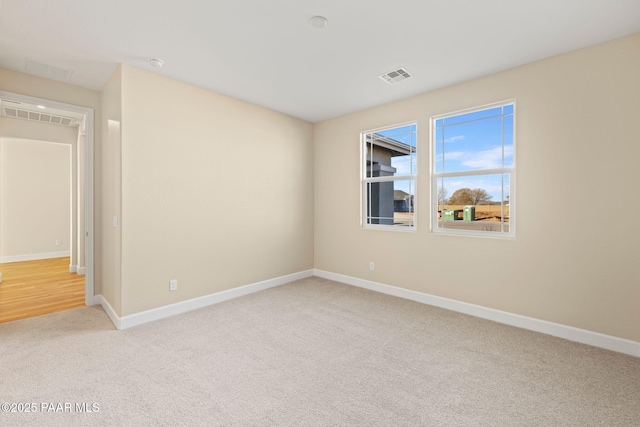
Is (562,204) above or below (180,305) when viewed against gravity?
above

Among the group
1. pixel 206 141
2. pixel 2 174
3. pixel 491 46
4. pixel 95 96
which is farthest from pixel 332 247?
pixel 2 174

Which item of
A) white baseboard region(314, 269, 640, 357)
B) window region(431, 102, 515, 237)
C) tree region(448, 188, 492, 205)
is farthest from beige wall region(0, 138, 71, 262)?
tree region(448, 188, 492, 205)

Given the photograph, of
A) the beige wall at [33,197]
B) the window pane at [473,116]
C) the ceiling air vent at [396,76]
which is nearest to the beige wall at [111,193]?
the ceiling air vent at [396,76]

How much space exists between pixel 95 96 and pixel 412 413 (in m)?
4.68

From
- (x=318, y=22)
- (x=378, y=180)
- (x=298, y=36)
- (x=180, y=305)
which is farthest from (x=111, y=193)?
(x=378, y=180)

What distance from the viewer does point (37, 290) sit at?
4.18 meters

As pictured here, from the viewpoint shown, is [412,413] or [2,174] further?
[2,174]

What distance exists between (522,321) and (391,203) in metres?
2.07

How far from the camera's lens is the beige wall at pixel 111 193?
3.01 meters

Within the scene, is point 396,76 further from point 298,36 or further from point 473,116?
point 298,36

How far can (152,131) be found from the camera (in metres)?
3.15

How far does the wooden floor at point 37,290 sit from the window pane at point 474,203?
474 cm

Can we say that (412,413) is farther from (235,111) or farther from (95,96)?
(95,96)

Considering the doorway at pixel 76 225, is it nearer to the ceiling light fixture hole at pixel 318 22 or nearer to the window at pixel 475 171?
the ceiling light fixture hole at pixel 318 22
